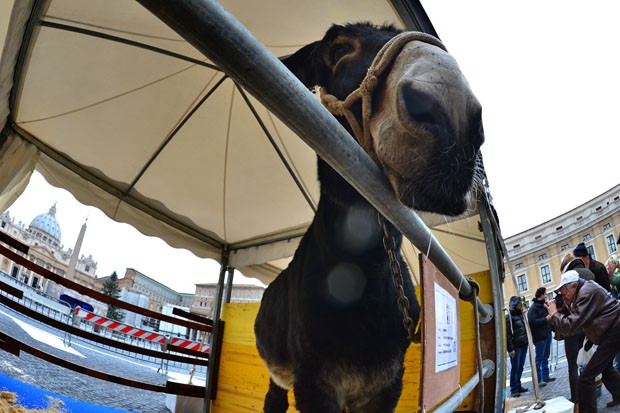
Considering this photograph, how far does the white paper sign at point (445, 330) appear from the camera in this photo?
88cm

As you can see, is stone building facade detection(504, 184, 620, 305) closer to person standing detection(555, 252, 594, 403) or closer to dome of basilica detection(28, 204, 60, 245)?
person standing detection(555, 252, 594, 403)

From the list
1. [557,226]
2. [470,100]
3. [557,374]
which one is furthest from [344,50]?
[557,226]

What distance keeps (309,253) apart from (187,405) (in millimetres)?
2362

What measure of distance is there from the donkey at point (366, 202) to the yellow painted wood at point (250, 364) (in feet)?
2.67

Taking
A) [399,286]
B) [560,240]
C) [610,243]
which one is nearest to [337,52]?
[399,286]

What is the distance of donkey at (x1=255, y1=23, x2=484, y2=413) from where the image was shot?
2.24 ft

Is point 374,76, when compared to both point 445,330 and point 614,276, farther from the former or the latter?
point 614,276

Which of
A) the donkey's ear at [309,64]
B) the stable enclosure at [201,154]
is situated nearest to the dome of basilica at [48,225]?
the stable enclosure at [201,154]

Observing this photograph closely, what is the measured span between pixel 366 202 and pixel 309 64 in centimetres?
70

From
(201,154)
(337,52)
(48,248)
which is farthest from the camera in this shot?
(48,248)

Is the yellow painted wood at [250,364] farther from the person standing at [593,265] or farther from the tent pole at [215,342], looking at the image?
the person standing at [593,265]

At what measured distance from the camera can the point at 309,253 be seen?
135 centimetres

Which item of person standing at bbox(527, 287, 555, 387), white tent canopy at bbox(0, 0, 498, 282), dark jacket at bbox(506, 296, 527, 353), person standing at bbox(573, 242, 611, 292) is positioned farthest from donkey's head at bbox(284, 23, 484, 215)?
person standing at bbox(527, 287, 555, 387)

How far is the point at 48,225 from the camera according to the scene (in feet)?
191
